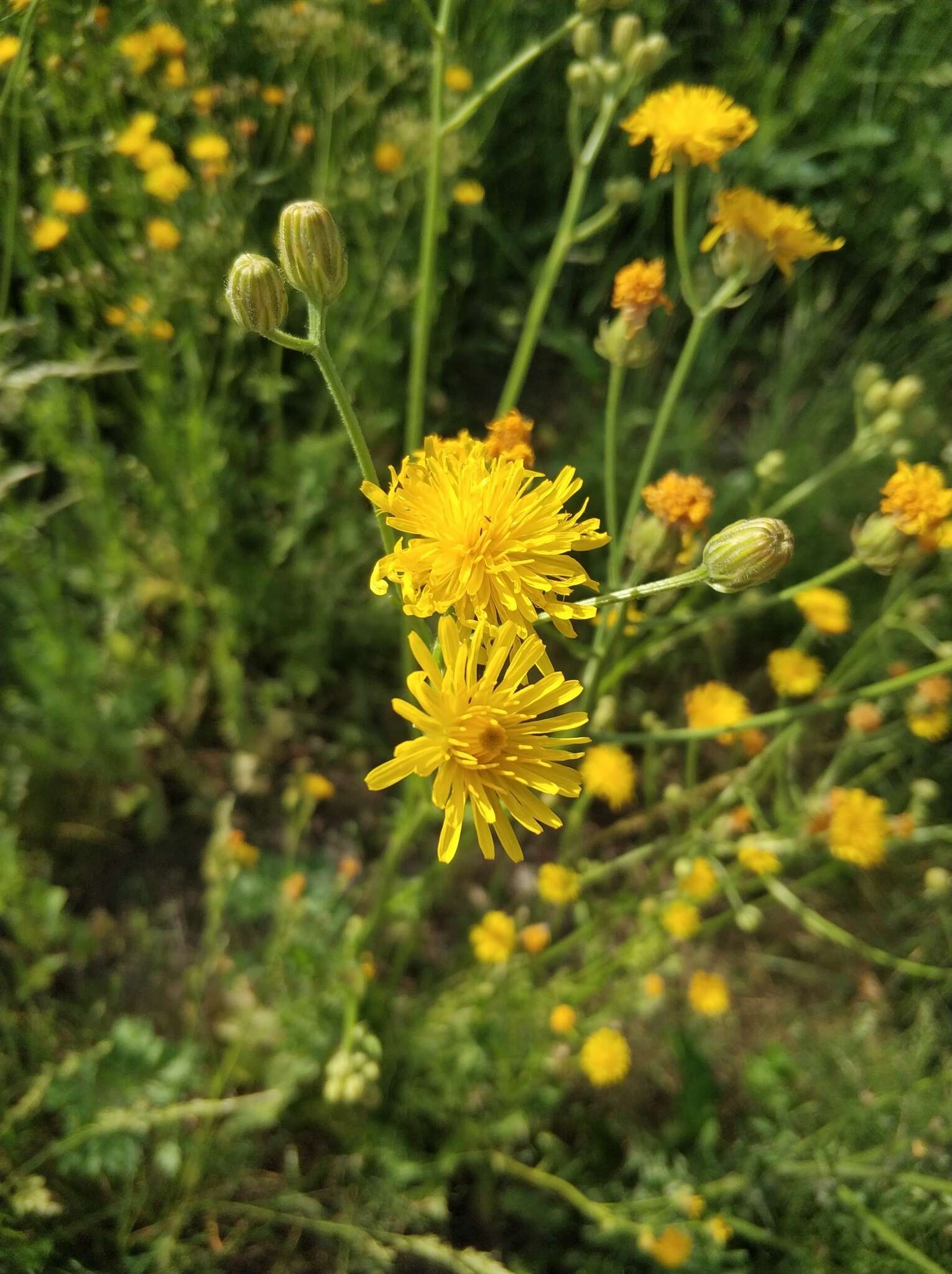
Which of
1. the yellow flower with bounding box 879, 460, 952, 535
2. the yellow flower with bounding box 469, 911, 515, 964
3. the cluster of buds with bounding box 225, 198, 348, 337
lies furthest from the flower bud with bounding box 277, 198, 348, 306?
the yellow flower with bounding box 469, 911, 515, 964

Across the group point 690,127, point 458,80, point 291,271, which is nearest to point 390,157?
point 458,80

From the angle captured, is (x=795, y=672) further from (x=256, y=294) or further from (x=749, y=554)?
(x=256, y=294)

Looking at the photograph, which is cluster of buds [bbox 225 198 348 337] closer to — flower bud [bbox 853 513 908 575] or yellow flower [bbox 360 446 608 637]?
yellow flower [bbox 360 446 608 637]

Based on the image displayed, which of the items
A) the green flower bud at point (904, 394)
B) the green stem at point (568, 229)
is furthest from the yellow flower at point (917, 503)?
the green stem at point (568, 229)

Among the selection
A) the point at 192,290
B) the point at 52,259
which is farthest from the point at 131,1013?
the point at 52,259

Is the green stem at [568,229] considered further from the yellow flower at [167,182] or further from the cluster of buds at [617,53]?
the yellow flower at [167,182]

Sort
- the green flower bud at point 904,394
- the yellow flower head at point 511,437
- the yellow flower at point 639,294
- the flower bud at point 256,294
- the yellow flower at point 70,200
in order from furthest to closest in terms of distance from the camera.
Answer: the yellow flower at point 70,200 < the green flower bud at point 904,394 < the yellow flower at point 639,294 < the yellow flower head at point 511,437 < the flower bud at point 256,294
